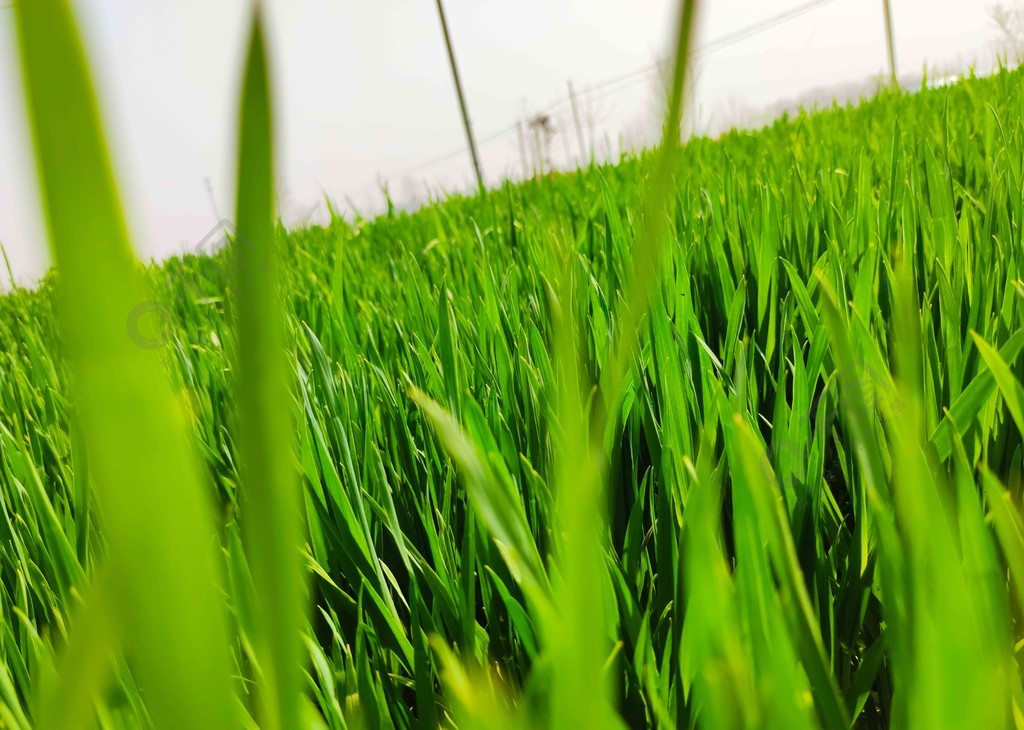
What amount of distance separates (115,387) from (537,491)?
301 mm

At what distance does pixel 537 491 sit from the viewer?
363 mm

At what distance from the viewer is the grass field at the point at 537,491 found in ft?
0.26

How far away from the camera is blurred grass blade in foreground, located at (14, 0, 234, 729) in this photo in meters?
0.07

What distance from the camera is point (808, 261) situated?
732 mm

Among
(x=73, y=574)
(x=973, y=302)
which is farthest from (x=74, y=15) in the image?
(x=973, y=302)

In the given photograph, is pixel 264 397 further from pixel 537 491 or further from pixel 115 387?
pixel 537 491

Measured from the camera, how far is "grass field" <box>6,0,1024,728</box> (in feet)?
0.26

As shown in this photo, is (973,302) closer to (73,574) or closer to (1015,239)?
(1015,239)

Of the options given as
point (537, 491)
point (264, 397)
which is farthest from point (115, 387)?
point (537, 491)

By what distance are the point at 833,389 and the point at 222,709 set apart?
396 mm

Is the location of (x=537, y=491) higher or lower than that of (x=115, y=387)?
lower

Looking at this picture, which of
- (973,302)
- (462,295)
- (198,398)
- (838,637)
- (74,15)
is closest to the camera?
(74,15)

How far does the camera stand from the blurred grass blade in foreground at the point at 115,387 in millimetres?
73

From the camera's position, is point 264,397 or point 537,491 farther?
point 537,491
